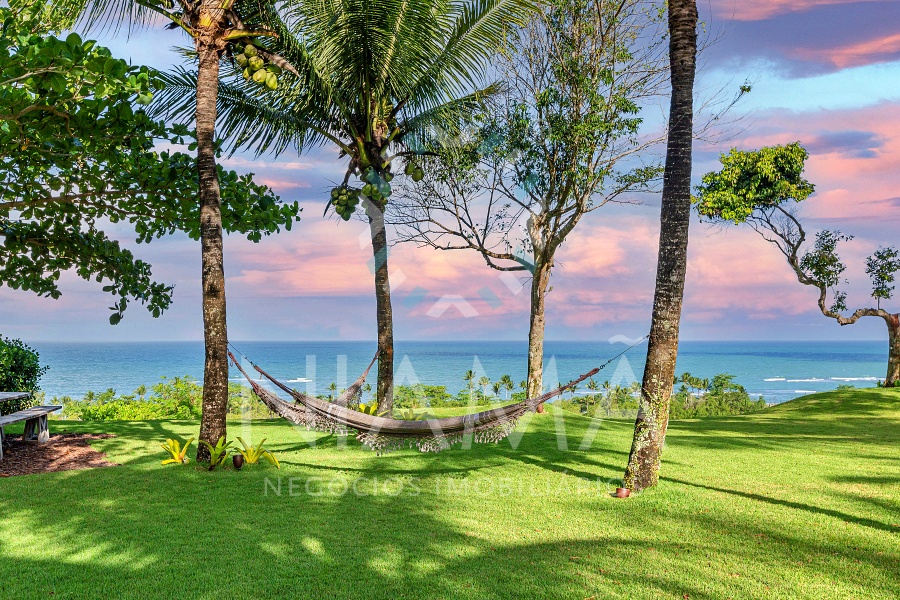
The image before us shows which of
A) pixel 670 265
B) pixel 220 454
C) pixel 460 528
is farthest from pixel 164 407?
pixel 670 265


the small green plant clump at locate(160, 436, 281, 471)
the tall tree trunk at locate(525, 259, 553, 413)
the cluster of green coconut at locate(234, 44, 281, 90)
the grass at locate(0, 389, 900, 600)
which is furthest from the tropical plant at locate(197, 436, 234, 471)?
the tall tree trunk at locate(525, 259, 553, 413)

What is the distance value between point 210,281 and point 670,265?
12.3ft

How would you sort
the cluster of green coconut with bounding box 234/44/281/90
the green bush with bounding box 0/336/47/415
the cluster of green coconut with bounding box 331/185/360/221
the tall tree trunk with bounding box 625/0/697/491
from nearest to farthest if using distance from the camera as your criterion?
the tall tree trunk with bounding box 625/0/697/491
the cluster of green coconut with bounding box 234/44/281/90
the green bush with bounding box 0/336/47/415
the cluster of green coconut with bounding box 331/185/360/221

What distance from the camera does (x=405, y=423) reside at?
15.0ft

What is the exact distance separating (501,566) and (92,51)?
14.8ft

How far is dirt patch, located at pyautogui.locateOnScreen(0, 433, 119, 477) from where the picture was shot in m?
5.36

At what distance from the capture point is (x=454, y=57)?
7039mm

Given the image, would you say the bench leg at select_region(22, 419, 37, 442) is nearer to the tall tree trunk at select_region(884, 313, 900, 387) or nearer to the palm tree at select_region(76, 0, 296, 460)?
the palm tree at select_region(76, 0, 296, 460)

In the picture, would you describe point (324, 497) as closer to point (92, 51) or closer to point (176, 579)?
point (176, 579)

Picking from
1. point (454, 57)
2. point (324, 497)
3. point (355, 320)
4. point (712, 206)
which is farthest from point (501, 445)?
point (355, 320)

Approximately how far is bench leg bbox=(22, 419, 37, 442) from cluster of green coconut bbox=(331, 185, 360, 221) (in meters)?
4.04

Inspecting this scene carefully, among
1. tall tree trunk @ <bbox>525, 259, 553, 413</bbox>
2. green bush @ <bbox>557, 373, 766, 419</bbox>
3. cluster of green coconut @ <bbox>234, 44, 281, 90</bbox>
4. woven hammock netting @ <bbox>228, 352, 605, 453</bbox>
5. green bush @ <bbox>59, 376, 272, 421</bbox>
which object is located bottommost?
green bush @ <bbox>557, 373, 766, 419</bbox>

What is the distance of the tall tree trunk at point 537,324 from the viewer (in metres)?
8.89

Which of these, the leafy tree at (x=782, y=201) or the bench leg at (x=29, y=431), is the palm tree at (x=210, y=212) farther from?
the leafy tree at (x=782, y=201)
